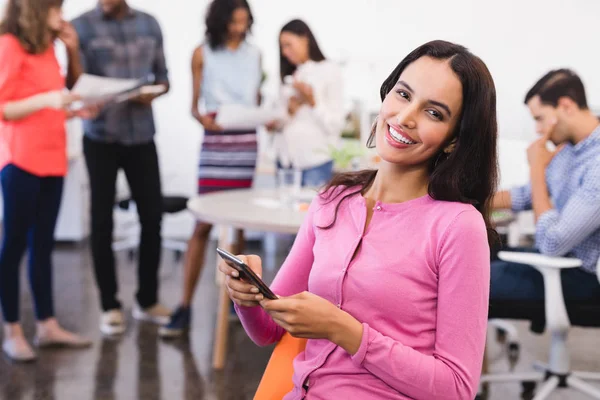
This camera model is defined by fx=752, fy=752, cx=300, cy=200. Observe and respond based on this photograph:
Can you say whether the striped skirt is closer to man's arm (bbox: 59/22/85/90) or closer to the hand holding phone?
man's arm (bbox: 59/22/85/90)

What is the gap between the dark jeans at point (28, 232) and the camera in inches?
123

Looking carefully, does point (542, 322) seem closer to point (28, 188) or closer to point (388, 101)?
point (388, 101)

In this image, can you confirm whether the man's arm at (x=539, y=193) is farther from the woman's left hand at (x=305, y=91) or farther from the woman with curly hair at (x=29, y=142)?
the woman with curly hair at (x=29, y=142)

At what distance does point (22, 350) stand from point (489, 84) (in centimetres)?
261

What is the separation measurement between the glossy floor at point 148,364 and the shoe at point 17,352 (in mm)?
38

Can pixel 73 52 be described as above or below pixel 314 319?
above

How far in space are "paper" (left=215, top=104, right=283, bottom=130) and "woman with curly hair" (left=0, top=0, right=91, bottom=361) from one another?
0.68m

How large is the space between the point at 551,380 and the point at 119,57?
7.68 ft

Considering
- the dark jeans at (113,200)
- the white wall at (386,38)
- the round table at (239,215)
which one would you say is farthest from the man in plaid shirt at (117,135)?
the white wall at (386,38)

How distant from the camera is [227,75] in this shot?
362 cm

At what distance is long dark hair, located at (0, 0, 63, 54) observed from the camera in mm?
3041

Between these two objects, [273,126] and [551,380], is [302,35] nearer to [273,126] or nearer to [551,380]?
[273,126]

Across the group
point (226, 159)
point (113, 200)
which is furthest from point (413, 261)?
A: point (113, 200)

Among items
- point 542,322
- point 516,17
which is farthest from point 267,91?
point 542,322
